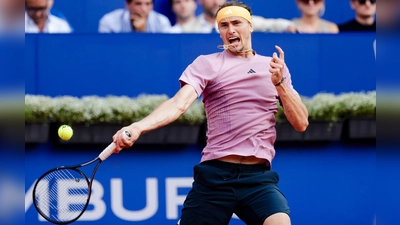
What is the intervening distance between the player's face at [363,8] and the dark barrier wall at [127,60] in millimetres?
827

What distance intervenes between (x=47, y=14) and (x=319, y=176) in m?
2.79

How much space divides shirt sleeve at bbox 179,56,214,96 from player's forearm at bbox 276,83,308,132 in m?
0.42

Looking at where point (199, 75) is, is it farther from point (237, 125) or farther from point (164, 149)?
point (164, 149)

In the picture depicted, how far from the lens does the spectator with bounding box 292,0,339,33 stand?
7656 millimetres

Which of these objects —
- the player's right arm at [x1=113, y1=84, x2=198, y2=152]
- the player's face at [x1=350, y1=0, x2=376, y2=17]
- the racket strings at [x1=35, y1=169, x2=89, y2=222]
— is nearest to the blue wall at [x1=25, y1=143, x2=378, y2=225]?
the racket strings at [x1=35, y1=169, x2=89, y2=222]

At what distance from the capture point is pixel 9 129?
288 centimetres

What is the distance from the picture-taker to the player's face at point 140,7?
24.2 feet

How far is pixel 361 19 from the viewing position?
7672 mm

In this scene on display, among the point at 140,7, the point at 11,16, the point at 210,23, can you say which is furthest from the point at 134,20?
the point at 11,16

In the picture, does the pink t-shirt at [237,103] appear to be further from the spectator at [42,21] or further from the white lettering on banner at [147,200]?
the spectator at [42,21]

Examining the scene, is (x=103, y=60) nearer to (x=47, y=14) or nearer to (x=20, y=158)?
(x=47, y=14)

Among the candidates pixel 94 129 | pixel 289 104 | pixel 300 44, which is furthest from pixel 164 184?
pixel 289 104

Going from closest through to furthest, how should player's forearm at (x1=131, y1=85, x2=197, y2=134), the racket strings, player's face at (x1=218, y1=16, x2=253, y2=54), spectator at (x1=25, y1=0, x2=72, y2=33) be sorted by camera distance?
player's forearm at (x1=131, y1=85, x2=197, y2=134) < player's face at (x1=218, y1=16, x2=253, y2=54) < the racket strings < spectator at (x1=25, y1=0, x2=72, y2=33)

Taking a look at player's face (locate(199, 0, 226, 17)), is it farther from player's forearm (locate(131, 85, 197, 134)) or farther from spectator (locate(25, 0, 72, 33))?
player's forearm (locate(131, 85, 197, 134))
